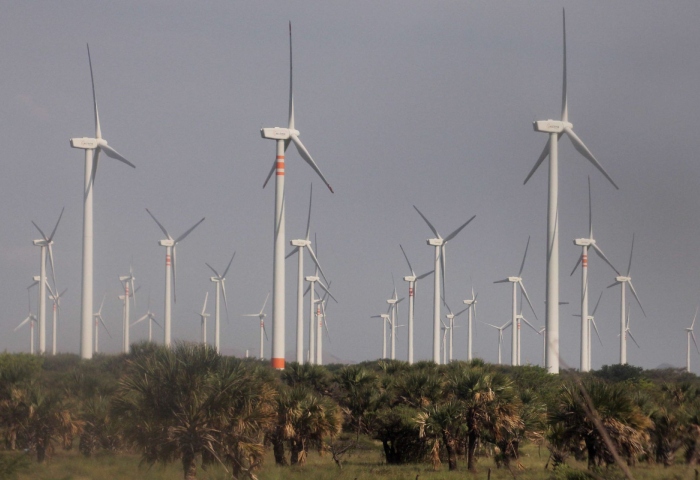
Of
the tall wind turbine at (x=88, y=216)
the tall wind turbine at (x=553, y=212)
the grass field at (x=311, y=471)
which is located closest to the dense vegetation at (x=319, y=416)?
the grass field at (x=311, y=471)

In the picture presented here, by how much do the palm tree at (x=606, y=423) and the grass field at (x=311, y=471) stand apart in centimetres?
93

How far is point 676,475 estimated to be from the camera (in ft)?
74.4

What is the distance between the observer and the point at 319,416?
111 feet

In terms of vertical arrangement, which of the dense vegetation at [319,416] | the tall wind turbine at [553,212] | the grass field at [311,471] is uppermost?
the tall wind turbine at [553,212]

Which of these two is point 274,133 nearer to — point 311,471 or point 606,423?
point 311,471

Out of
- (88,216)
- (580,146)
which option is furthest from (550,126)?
(88,216)

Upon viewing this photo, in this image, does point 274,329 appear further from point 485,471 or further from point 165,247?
point 165,247

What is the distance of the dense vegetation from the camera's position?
85.0 feet

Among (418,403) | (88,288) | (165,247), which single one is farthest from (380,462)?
(165,247)

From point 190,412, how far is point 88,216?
124ft

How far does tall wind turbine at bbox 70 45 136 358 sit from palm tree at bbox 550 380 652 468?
1594 inches

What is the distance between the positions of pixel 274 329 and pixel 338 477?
82.7 ft

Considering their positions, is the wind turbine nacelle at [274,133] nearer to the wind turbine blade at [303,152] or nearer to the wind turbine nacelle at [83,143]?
the wind turbine blade at [303,152]

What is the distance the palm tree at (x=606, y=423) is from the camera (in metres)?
25.7
